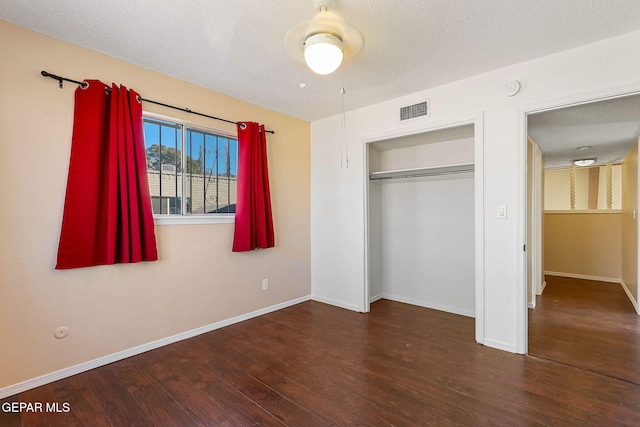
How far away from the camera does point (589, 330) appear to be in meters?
3.01

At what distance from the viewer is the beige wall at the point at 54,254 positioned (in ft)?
6.57

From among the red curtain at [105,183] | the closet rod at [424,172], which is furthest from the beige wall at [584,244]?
the red curtain at [105,183]

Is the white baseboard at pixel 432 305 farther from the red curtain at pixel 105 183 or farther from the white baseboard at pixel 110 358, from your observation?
the red curtain at pixel 105 183

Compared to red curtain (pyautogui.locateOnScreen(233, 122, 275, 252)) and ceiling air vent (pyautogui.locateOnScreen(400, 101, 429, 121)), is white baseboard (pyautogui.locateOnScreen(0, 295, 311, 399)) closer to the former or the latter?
red curtain (pyautogui.locateOnScreen(233, 122, 275, 252))

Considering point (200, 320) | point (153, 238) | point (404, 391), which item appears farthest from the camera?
point (200, 320)

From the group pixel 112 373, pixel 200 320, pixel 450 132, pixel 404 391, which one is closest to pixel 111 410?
pixel 112 373

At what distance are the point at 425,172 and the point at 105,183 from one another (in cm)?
311

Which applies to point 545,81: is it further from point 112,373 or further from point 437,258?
point 112,373

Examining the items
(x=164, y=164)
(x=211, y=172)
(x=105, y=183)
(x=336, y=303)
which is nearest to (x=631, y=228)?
(x=336, y=303)

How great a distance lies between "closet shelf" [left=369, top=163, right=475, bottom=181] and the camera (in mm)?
3258

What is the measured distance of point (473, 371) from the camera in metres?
2.24

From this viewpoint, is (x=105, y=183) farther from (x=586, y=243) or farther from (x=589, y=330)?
(x=586, y=243)

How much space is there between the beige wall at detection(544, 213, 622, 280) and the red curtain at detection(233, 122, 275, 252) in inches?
214

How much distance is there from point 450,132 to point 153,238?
9.87ft
